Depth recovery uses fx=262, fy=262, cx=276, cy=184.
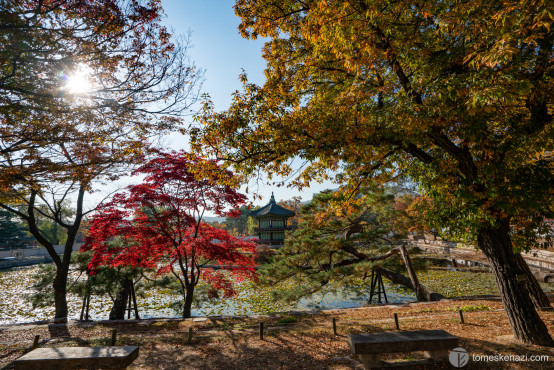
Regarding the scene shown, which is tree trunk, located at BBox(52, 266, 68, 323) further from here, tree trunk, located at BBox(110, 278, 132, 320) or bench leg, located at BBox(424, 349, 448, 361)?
bench leg, located at BBox(424, 349, 448, 361)

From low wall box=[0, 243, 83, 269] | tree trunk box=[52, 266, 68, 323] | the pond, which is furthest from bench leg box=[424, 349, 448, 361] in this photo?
low wall box=[0, 243, 83, 269]

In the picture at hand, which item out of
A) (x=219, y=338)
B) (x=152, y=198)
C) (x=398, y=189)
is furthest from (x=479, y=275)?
(x=152, y=198)

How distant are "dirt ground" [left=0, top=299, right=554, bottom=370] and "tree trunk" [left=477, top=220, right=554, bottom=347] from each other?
0.85ft

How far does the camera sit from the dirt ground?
4.77 metres

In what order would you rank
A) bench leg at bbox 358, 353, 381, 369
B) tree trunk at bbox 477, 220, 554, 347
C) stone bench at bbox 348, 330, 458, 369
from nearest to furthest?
stone bench at bbox 348, 330, 458, 369, bench leg at bbox 358, 353, 381, 369, tree trunk at bbox 477, 220, 554, 347

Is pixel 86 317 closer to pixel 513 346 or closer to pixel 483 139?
pixel 513 346

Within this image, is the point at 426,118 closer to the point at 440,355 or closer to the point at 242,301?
the point at 440,355

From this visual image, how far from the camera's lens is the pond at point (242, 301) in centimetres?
1161

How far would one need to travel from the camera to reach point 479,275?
18438mm

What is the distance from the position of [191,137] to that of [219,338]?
4.77m

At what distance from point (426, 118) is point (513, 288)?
12.4 ft

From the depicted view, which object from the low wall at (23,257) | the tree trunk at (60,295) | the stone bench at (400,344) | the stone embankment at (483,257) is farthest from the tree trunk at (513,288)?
the low wall at (23,257)

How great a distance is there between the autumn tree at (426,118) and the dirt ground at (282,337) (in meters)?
1.30

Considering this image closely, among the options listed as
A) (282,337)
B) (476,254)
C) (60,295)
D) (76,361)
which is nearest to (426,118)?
(282,337)
